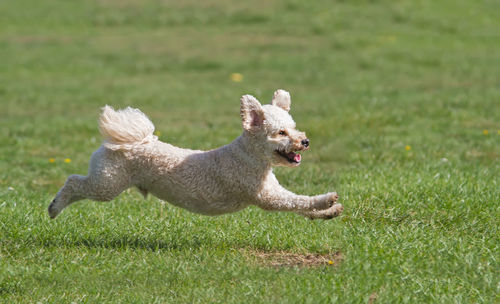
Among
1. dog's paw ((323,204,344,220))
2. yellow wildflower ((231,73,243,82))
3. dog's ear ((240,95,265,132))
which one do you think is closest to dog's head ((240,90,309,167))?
dog's ear ((240,95,265,132))

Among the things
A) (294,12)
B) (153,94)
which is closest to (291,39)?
(294,12)

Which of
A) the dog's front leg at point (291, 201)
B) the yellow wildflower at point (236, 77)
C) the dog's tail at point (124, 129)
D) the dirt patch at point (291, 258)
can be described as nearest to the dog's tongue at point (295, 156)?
the dog's front leg at point (291, 201)

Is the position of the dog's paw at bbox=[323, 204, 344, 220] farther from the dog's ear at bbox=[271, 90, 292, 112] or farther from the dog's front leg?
the dog's ear at bbox=[271, 90, 292, 112]

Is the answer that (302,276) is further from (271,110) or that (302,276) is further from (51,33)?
(51,33)

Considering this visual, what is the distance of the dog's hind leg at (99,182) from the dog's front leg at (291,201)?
49.9 inches

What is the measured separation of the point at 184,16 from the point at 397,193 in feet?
55.7

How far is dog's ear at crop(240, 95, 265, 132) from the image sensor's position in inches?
241

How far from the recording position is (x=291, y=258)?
6.36m

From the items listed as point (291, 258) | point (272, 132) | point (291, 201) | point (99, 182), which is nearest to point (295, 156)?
point (272, 132)

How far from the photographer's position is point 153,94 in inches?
636

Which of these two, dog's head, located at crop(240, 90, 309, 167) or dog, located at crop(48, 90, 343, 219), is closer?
dog's head, located at crop(240, 90, 309, 167)

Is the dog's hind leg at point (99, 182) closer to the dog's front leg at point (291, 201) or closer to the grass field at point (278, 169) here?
the grass field at point (278, 169)

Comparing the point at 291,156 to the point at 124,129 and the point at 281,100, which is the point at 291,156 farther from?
the point at 124,129

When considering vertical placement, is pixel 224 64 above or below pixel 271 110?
below
